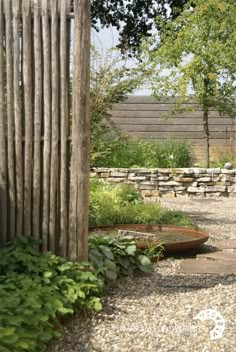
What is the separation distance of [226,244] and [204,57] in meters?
6.44

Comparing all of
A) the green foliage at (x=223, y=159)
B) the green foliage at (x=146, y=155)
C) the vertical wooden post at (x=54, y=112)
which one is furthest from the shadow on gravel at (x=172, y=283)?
the green foliage at (x=223, y=159)

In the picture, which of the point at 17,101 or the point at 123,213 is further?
the point at 123,213

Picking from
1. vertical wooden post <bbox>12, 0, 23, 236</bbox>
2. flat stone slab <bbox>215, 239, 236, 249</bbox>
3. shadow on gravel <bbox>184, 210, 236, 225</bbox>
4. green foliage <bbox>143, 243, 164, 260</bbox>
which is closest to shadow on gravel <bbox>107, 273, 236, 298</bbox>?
green foliage <bbox>143, 243, 164, 260</bbox>

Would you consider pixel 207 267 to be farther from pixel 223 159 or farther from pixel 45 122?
pixel 223 159

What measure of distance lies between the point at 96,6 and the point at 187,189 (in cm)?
1134

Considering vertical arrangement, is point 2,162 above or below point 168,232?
above

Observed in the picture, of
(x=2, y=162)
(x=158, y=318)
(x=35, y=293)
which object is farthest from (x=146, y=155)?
(x=35, y=293)

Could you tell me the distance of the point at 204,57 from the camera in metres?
12.2

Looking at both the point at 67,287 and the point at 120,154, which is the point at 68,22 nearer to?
the point at 67,287

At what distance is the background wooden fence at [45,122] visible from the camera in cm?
411

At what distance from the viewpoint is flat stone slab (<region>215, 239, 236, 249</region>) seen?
6.38 metres

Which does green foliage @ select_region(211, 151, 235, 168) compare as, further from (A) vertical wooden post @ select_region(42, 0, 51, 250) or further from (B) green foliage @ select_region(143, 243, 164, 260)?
(A) vertical wooden post @ select_region(42, 0, 51, 250)

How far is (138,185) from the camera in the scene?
11656 mm
